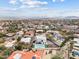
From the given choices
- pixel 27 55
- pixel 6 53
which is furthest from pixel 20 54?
pixel 6 53

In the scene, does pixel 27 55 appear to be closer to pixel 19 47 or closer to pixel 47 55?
pixel 47 55

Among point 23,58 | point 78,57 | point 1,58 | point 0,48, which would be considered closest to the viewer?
point 23,58

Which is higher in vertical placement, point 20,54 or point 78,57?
point 20,54

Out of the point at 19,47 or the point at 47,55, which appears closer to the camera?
the point at 47,55

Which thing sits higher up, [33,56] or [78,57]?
[33,56]

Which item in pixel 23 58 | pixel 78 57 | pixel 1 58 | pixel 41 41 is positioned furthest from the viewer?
pixel 41 41

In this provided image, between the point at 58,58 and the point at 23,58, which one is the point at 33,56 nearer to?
the point at 23,58

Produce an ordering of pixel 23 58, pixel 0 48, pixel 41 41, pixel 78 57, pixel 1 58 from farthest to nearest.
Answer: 1. pixel 41 41
2. pixel 0 48
3. pixel 78 57
4. pixel 1 58
5. pixel 23 58

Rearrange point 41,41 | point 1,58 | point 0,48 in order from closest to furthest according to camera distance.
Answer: point 1,58 → point 0,48 → point 41,41

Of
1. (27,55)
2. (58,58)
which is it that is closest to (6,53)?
(27,55)
